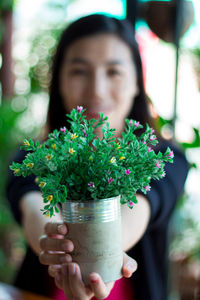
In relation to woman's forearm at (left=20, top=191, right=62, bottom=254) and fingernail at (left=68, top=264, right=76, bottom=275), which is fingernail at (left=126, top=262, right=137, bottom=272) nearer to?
fingernail at (left=68, top=264, right=76, bottom=275)

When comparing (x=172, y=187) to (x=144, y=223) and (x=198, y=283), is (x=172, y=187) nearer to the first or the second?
(x=144, y=223)

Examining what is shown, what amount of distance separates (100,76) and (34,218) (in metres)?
0.32

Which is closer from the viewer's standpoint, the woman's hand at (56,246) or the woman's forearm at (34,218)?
the woman's hand at (56,246)

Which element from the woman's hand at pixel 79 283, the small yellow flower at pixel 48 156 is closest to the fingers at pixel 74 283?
the woman's hand at pixel 79 283

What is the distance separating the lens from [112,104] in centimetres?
70

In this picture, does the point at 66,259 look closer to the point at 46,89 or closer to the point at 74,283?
the point at 74,283

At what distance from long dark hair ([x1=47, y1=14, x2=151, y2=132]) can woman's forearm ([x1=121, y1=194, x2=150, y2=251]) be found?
226 millimetres

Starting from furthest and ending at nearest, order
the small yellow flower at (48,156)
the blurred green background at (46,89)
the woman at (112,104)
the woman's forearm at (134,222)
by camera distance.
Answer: the blurred green background at (46,89), the woman at (112,104), the woman's forearm at (134,222), the small yellow flower at (48,156)

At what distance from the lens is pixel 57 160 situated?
35 centimetres

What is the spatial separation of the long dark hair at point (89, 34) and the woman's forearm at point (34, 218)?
7.4 inches

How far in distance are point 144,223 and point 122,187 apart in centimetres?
27

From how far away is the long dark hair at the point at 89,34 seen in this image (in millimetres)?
754

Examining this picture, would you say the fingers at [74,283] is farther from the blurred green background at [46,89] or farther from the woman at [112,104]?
the blurred green background at [46,89]

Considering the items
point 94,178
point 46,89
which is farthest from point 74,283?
point 46,89
